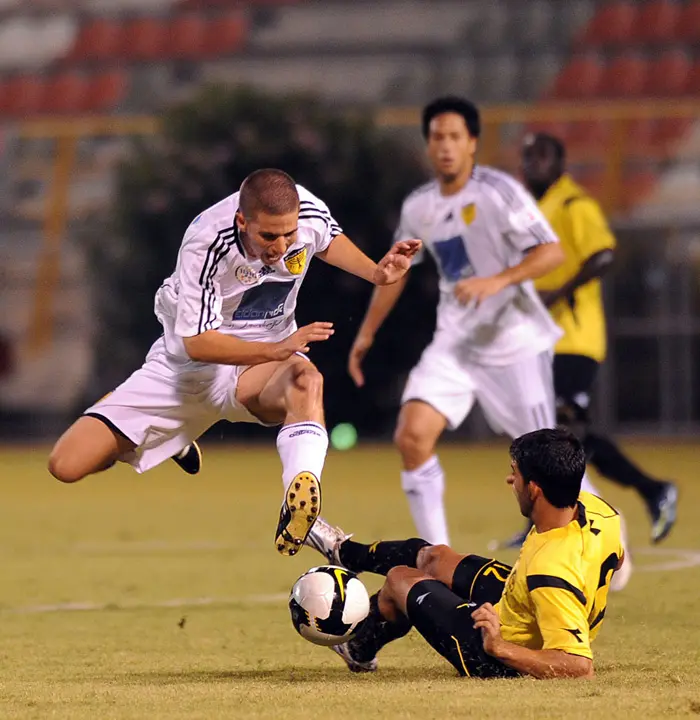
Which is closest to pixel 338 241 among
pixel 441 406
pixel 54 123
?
pixel 441 406

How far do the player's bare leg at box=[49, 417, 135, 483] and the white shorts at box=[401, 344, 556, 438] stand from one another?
172 centimetres

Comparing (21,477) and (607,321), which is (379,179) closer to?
(607,321)

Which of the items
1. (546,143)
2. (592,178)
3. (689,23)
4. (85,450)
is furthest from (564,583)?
(689,23)

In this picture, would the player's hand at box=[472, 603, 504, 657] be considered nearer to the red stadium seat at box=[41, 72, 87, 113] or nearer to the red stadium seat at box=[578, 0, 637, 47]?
the red stadium seat at box=[578, 0, 637, 47]

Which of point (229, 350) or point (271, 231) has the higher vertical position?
point (271, 231)

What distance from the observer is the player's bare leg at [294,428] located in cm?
557

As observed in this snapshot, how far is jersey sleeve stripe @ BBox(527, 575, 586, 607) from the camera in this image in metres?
4.76

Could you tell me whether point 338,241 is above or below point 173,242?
above

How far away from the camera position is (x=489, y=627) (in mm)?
4797

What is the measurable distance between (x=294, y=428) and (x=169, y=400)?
0.83 metres

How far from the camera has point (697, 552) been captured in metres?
9.46

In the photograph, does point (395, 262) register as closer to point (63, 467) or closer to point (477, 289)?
point (477, 289)

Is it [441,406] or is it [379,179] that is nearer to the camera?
[441,406]

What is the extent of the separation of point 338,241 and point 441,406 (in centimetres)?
160
